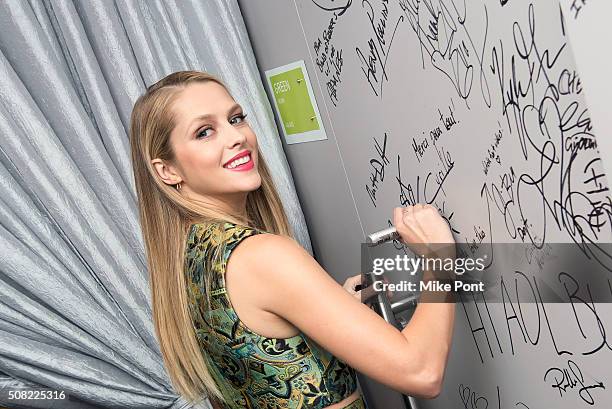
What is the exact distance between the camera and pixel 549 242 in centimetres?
105

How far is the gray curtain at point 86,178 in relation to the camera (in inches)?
66.2

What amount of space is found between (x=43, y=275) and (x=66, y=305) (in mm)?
85

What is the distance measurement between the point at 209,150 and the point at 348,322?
1.24 ft

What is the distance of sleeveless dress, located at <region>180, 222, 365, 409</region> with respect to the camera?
3.95 feet

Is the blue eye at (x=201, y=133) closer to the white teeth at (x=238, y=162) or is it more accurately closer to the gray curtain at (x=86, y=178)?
the white teeth at (x=238, y=162)

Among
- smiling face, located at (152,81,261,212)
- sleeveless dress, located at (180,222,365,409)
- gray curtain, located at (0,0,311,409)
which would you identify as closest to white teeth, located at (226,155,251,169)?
smiling face, located at (152,81,261,212)

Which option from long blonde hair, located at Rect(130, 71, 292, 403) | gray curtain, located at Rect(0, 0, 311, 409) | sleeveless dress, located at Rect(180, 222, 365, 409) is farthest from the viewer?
gray curtain, located at Rect(0, 0, 311, 409)

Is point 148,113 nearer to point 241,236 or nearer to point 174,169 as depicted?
point 174,169

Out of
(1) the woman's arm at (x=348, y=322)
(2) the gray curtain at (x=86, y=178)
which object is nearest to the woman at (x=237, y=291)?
(1) the woman's arm at (x=348, y=322)

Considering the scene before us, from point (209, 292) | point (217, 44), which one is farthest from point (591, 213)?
point (217, 44)
